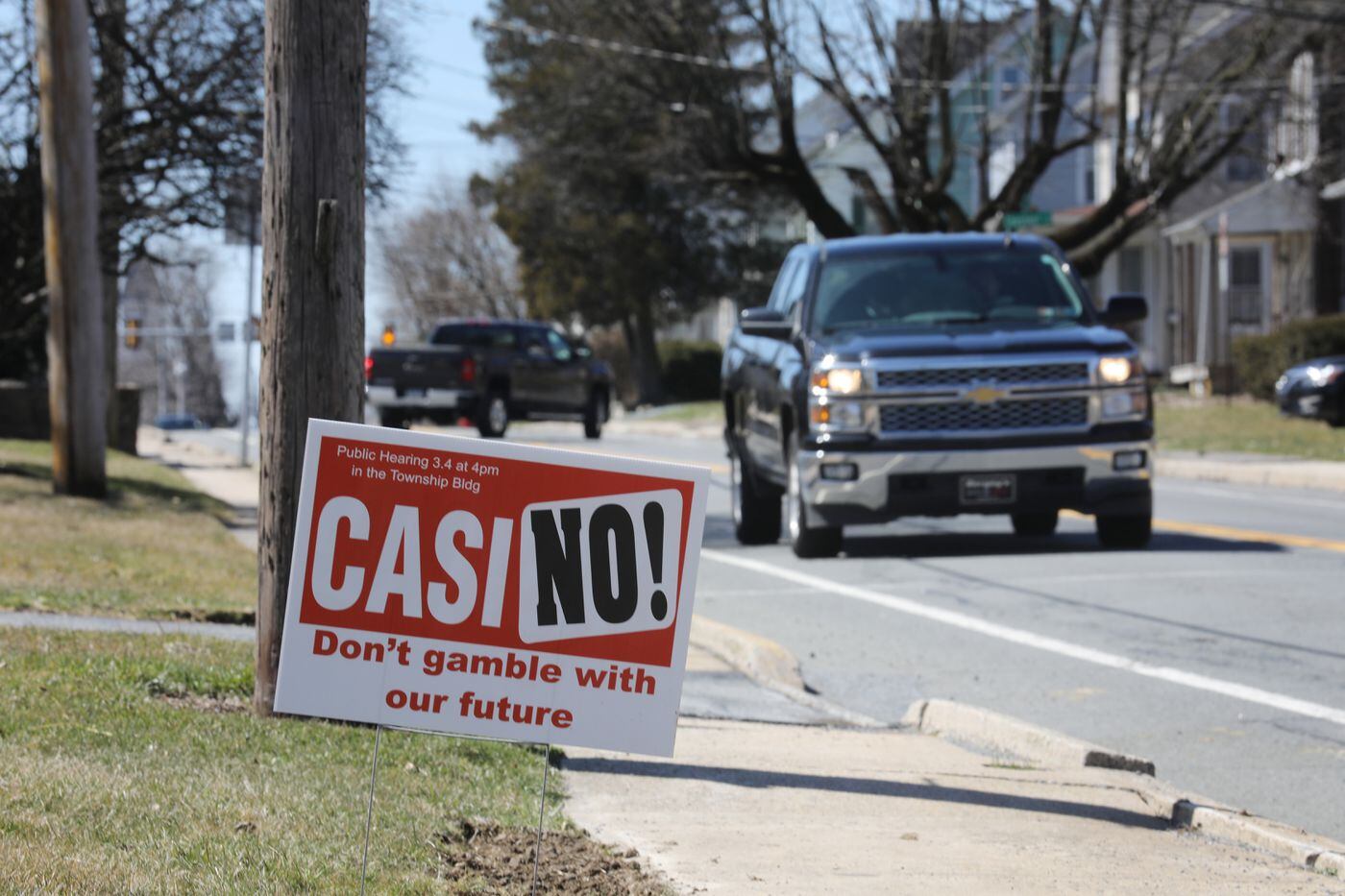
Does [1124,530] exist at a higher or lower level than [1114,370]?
lower

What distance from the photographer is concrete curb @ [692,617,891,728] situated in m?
8.33

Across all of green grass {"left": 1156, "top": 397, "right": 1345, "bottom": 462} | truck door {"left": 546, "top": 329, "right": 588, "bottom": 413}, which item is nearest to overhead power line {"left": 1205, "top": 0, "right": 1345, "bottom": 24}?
green grass {"left": 1156, "top": 397, "right": 1345, "bottom": 462}

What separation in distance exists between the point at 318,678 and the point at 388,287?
252 ft

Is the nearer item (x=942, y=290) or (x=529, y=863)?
(x=529, y=863)

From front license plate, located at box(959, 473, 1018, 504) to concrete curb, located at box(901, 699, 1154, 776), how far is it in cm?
406

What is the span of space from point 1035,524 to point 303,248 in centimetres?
932

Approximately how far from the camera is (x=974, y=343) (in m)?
12.3

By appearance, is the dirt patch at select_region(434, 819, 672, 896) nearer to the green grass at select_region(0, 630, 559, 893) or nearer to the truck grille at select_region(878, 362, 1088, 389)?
the green grass at select_region(0, 630, 559, 893)

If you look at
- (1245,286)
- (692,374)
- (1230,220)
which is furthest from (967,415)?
(692,374)

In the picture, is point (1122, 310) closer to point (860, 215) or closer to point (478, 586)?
point (478, 586)

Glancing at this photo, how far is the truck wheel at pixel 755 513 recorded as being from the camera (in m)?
14.8

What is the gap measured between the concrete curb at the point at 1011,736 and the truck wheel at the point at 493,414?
2326 cm

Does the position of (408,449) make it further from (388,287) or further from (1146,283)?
(388,287)

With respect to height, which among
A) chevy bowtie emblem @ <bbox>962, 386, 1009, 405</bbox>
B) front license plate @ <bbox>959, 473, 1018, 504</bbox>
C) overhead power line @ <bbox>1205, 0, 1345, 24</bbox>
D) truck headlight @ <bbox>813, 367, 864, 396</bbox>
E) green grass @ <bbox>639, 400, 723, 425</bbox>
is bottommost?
green grass @ <bbox>639, 400, 723, 425</bbox>
